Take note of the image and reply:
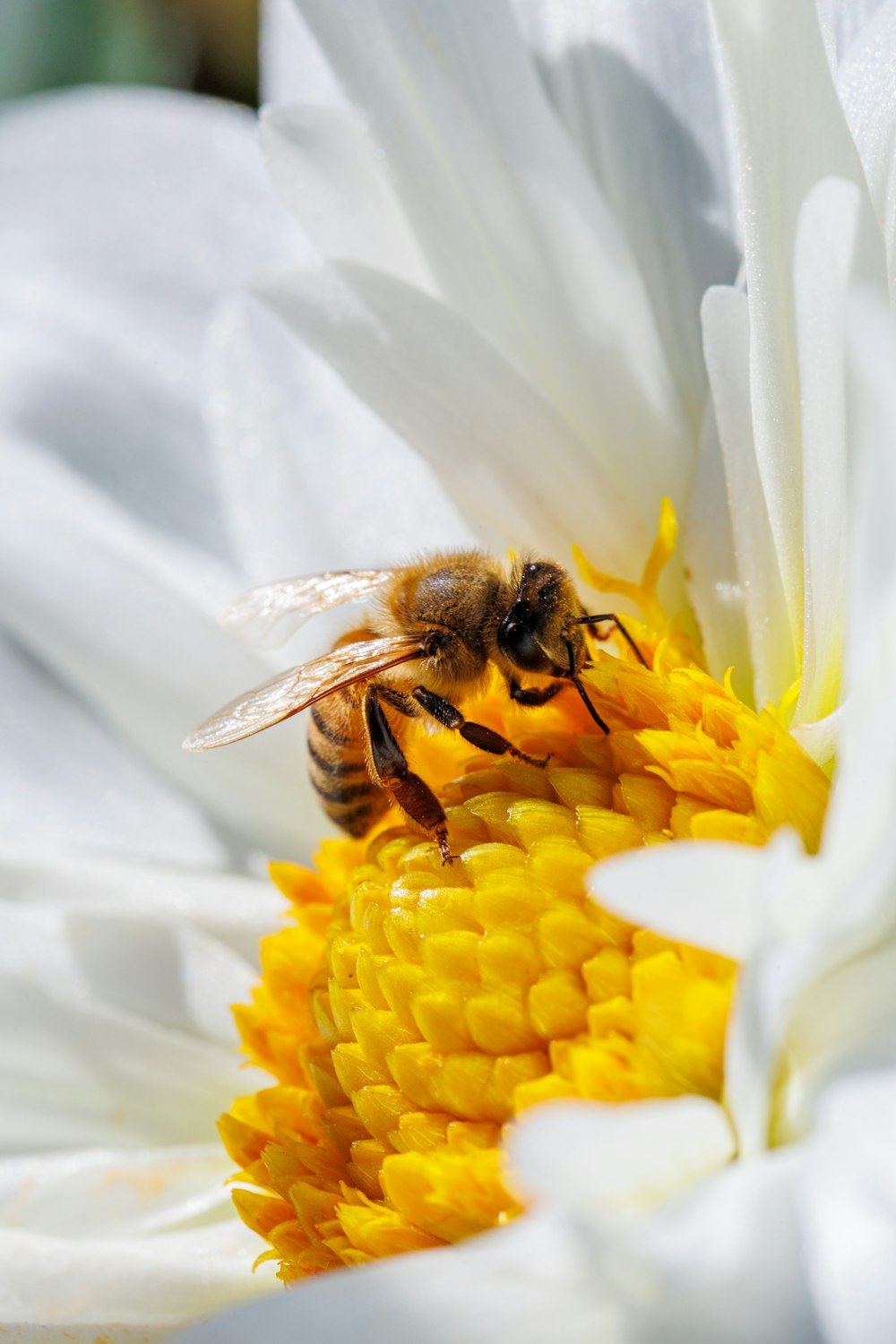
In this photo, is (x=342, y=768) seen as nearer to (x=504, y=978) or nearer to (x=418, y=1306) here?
(x=504, y=978)

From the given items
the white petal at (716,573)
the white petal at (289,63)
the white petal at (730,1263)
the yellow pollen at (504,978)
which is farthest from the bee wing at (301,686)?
the white petal at (289,63)

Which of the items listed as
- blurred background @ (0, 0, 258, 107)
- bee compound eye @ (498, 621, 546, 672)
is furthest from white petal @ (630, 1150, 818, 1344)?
blurred background @ (0, 0, 258, 107)

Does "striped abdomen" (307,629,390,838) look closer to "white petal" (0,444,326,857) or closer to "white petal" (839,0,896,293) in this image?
"white petal" (0,444,326,857)

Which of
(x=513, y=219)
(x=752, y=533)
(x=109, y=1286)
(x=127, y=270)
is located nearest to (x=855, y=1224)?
(x=752, y=533)

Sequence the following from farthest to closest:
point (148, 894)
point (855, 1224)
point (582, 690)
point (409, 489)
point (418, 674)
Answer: point (409, 489), point (148, 894), point (418, 674), point (582, 690), point (855, 1224)

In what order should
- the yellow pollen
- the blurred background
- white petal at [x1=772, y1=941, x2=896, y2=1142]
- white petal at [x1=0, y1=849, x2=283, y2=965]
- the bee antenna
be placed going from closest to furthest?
1. white petal at [x1=772, y1=941, x2=896, y2=1142]
2. the yellow pollen
3. the bee antenna
4. white petal at [x1=0, y1=849, x2=283, y2=965]
5. the blurred background

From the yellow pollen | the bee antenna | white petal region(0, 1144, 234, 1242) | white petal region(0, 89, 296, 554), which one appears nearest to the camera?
the yellow pollen

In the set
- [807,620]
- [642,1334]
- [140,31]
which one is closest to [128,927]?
[807,620]
